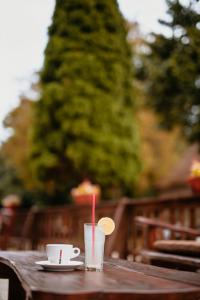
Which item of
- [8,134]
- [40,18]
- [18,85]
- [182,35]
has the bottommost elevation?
[182,35]

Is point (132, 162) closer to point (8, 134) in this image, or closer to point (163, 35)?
point (8, 134)

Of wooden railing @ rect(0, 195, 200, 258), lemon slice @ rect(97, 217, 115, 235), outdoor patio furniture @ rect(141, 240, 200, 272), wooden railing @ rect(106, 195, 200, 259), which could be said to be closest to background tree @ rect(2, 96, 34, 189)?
wooden railing @ rect(0, 195, 200, 258)

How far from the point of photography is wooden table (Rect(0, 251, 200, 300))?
1222 mm

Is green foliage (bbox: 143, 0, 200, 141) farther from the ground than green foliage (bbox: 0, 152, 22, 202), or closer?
closer

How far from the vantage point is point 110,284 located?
1.37m

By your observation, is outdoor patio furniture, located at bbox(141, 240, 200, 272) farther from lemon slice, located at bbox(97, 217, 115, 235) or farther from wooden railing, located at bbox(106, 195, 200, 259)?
wooden railing, located at bbox(106, 195, 200, 259)

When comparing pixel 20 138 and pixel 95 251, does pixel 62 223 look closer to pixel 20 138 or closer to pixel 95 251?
pixel 95 251

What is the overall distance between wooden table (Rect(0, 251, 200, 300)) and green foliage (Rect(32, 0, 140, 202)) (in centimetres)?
1158

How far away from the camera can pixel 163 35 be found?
437 cm

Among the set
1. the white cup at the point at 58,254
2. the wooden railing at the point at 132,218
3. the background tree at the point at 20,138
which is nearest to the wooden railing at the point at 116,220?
the wooden railing at the point at 132,218

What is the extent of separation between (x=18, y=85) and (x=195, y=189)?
1201 cm

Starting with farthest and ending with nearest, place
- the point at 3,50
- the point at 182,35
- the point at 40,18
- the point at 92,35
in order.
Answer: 1. the point at 92,35
2. the point at 3,50
3. the point at 40,18
4. the point at 182,35

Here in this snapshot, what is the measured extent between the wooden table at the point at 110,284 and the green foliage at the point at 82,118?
38.0ft

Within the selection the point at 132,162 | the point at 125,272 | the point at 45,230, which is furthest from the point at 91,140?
the point at 125,272
